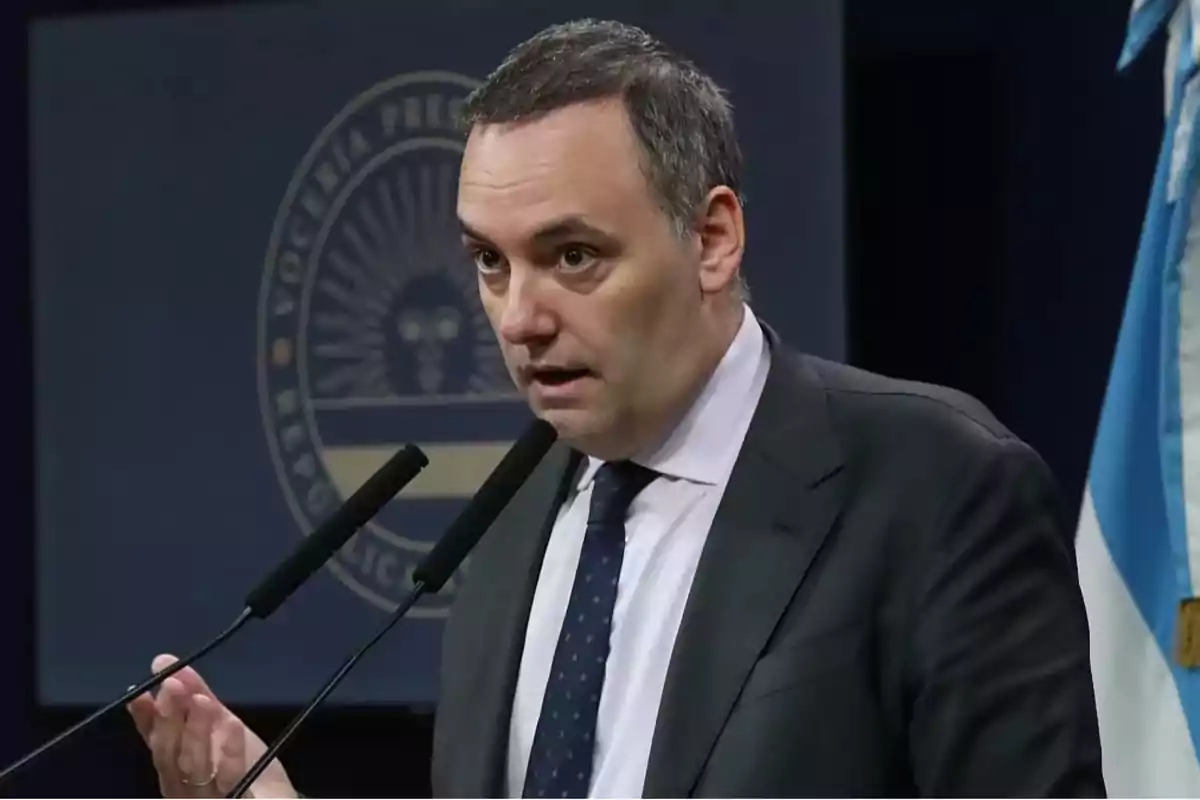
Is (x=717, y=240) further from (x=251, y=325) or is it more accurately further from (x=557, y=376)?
(x=251, y=325)

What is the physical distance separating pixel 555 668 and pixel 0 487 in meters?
1.88

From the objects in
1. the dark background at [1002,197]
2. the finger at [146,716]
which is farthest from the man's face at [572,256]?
the dark background at [1002,197]

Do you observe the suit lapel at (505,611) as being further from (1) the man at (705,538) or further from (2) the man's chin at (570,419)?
(2) the man's chin at (570,419)

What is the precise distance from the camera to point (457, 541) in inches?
44.3

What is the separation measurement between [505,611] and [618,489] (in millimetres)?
154

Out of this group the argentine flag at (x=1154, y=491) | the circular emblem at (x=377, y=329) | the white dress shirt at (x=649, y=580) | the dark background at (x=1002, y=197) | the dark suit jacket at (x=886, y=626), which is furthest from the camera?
the circular emblem at (x=377, y=329)

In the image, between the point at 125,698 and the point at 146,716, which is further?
the point at 146,716

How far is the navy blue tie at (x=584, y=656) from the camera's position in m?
1.27

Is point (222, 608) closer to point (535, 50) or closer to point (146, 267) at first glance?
point (146, 267)

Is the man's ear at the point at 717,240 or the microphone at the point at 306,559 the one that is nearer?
the microphone at the point at 306,559

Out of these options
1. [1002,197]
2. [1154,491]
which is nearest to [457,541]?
[1154,491]

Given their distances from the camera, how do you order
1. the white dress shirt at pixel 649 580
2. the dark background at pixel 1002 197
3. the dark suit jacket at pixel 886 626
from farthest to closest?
the dark background at pixel 1002 197, the white dress shirt at pixel 649 580, the dark suit jacket at pixel 886 626

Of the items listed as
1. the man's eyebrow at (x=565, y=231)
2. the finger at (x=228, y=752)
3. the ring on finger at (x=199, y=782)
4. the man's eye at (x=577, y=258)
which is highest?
the man's eyebrow at (x=565, y=231)

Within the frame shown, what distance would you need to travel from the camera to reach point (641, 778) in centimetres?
125
